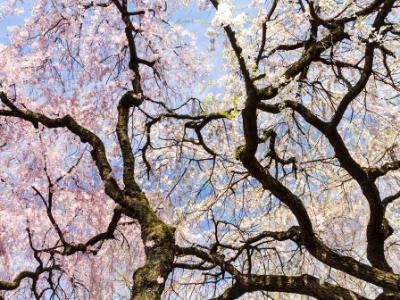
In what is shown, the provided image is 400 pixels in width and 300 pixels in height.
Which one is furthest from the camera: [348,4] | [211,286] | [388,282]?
[211,286]

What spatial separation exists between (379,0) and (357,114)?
8.81 feet

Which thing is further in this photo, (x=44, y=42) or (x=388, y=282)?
(x=44, y=42)

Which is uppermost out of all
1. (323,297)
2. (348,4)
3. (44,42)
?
(44,42)

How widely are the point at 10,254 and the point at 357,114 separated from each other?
5195 mm

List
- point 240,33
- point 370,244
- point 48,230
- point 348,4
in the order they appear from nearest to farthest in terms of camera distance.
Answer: point 240,33 < point 348,4 < point 370,244 < point 48,230

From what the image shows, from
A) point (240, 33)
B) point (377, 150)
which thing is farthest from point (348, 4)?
point (377, 150)

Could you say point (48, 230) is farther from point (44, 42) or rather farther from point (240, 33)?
point (240, 33)

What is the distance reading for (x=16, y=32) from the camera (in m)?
6.29

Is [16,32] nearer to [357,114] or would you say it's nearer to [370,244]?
[357,114]

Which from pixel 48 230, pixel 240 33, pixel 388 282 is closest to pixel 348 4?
pixel 240 33

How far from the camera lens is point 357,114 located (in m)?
6.43

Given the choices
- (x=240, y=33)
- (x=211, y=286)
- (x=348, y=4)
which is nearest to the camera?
(x=240, y=33)

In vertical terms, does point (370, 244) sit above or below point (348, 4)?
below

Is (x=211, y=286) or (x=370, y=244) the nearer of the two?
(x=370, y=244)
